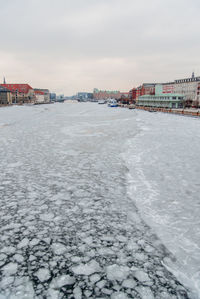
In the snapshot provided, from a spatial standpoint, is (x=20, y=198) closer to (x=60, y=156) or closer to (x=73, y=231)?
(x=73, y=231)

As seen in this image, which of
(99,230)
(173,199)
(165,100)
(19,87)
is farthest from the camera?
(19,87)

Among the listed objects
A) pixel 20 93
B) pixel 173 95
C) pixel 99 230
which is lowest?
pixel 99 230

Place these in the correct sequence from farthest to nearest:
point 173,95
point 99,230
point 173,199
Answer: point 173,95, point 173,199, point 99,230

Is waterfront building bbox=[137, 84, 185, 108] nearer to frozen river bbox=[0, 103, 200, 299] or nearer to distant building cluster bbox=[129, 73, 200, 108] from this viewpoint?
distant building cluster bbox=[129, 73, 200, 108]

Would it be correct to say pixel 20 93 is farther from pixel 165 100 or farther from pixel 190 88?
pixel 190 88

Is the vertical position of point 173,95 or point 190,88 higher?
point 190,88

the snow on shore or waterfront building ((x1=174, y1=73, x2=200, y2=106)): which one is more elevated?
waterfront building ((x1=174, y1=73, x2=200, y2=106))

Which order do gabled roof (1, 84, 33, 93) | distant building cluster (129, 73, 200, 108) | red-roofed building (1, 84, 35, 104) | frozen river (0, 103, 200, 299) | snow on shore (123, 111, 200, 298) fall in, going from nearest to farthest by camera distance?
frozen river (0, 103, 200, 299), snow on shore (123, 111, 200, 298), distant building cluster (129, 73, 200, 108), red-roofed building (1, 84, 35, 104), gabled roof (1, 84, 33, 93)

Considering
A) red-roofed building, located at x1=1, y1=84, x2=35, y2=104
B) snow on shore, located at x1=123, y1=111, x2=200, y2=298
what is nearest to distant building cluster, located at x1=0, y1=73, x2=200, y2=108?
red-roofed building, located at x1=1, y1=84, x2=35, y2=104

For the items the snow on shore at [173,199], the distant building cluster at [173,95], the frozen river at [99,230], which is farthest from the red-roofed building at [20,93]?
the frozen river at [99,230]

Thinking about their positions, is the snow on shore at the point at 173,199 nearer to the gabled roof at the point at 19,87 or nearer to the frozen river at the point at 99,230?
the frozen river at the point at 99,230

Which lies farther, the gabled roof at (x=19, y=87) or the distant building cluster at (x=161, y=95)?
the gabled roof at (x=19, y=87)

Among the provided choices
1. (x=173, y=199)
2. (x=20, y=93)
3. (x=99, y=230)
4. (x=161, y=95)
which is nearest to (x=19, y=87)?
(x=20, y=93)

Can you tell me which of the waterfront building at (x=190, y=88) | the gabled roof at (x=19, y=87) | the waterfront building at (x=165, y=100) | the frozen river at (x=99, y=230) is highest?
the gabled roof at (x=19, y=87)
